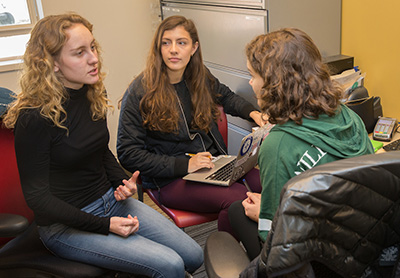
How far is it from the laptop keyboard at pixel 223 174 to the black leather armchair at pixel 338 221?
3.38 ft

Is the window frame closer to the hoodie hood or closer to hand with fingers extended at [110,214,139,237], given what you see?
hand with fingers extended at [110,214,139,237]

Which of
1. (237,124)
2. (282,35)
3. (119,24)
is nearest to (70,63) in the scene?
(282,35)

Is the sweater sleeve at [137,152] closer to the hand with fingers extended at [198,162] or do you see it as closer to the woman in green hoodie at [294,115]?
the hand with fingers extended at [198,162]

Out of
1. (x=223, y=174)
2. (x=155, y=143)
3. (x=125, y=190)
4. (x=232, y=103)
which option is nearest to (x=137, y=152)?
(x=155, y=143)

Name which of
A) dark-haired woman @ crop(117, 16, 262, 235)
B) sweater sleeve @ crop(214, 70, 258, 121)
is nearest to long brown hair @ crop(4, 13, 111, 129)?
dark-haired woman @ crop(117, 16, 262, 235)

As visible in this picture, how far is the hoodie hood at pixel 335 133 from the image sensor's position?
4.11 ft

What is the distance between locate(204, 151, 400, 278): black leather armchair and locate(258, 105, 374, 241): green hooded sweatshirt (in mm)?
357

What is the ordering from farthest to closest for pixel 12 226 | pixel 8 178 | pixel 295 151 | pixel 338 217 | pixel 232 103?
pixel 232 103
pixel 8 178
pixel 12 226
pixel 295 151
pixel 338 217

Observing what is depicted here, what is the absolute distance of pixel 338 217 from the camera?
2.77ft

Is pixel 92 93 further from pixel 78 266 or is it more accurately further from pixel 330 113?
pixel 330 113

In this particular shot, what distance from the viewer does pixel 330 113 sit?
52.6 inches

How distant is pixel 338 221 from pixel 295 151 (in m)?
0.43

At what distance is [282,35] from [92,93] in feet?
2.67

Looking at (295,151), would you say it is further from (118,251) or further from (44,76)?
(44,76)
